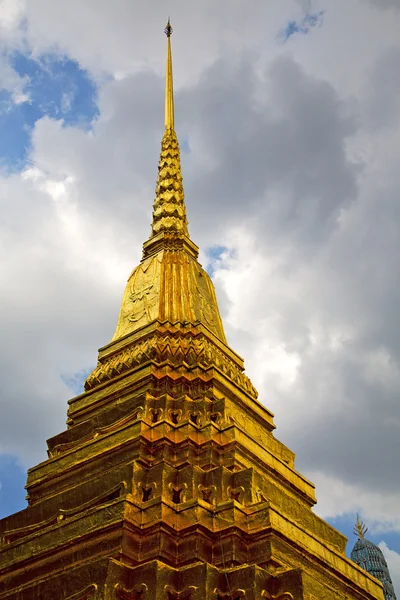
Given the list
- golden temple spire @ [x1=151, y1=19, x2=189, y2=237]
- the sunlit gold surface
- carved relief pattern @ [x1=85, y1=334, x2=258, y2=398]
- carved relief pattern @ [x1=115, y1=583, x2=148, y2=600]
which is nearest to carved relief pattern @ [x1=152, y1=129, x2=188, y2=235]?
golden temple spire @ [x1=151, y1=19, x2=189, y2=237]

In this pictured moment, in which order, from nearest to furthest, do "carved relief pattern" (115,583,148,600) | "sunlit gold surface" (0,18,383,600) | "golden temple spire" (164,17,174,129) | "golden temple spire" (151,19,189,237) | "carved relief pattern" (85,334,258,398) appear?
"carved relief pattern" (115,583,148,600) < "sunlit gold surface" (0,18,383,600) < "carved relief pattern" (85,334,258,398) < "golden temple spire" (151,19,189,237) < "golden temple spire" (164,17,174,129)

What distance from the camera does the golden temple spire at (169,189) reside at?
24.5 meters

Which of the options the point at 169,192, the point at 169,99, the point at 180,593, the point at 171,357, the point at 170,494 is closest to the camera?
the point at 180,593

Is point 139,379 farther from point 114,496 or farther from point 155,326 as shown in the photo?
point 114,496

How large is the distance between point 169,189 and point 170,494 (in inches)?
569

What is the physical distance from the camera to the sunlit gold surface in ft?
38.4

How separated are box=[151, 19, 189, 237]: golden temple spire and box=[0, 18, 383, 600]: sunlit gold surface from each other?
12.7 ft


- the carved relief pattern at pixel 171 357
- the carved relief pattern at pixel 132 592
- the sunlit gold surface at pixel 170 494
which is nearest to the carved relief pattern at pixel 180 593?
the sunlit gold surface at pixel 170 494

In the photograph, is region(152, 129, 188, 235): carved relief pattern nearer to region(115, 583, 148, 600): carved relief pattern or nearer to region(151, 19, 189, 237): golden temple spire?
region(151, 19, 189, 237): golden temple spire

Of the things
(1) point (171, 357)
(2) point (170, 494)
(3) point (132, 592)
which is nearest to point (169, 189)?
(1) point (171, 357)

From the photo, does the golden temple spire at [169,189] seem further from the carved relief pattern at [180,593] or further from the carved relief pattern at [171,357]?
the carved relief pattern at [180,593]

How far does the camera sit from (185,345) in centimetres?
1844

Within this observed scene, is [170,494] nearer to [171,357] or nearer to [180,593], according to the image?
[180,593]

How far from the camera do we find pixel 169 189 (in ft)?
84.5
